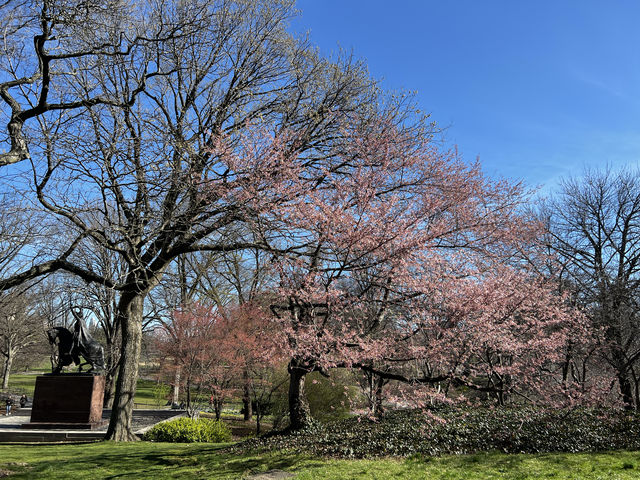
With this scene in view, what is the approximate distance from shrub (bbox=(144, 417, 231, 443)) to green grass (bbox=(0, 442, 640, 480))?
4347mm

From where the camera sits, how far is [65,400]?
13.8 metres

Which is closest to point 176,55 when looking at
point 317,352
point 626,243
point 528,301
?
point 317,352

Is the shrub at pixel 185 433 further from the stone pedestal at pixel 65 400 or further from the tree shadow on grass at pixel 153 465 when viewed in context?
the tree shadow on grass at pixel 153 465

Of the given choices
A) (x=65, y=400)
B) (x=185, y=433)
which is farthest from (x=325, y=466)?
(x=65, y=400)

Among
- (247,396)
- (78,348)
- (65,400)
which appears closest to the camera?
(65,400)

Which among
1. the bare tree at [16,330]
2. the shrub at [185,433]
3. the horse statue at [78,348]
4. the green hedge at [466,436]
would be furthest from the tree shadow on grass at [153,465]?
the bare tree at [16,330]

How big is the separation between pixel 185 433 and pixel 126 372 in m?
3.20

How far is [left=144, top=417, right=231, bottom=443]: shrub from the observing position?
1303 cm

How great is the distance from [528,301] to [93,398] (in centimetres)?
1326

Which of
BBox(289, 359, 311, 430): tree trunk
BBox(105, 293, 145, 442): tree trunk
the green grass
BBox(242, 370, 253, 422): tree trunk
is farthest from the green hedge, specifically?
BBox(242, 370, 253, 422): tree trunk

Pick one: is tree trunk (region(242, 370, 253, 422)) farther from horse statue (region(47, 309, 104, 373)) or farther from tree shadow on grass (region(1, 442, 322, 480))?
tree shadow on grass (region(1, 442, 322, 480))

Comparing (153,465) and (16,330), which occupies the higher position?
(16,330)

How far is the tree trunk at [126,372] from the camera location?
11258mm

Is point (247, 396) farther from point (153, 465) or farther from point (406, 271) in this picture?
point (406, 271)
